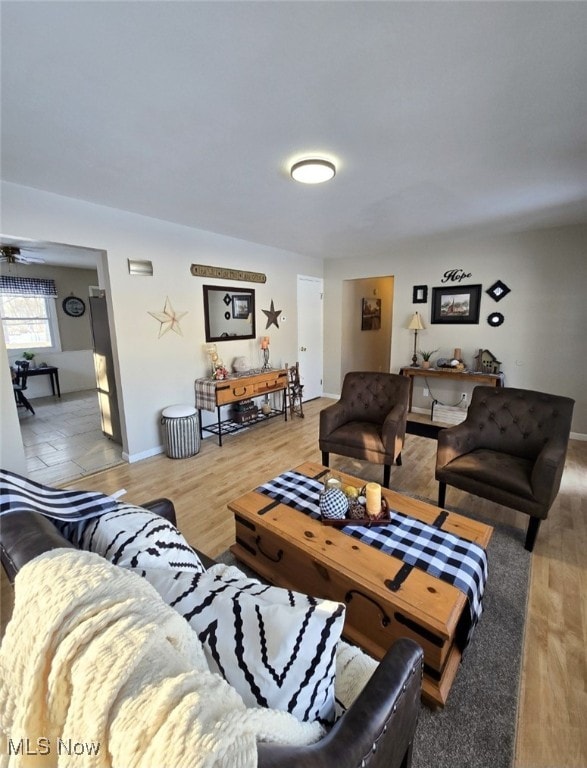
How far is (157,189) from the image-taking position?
2.47 metres

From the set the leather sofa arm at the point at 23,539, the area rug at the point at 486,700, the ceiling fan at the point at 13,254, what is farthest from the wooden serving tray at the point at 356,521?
the ceiling fan at the point at 13,254

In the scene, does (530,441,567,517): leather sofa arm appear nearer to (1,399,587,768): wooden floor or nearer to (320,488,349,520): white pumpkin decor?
(1,399,587,768): wooden floor

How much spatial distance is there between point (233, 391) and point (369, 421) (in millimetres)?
1602

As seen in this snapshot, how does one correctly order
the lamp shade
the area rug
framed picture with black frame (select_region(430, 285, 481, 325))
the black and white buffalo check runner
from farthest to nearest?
the lamp shade < framed picture with black frame (select_region(430, 285, 481, 325)) < the black and white buffalo check runner < the area rug

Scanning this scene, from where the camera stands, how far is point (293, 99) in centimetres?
148

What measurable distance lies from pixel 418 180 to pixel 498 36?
1.18 meters

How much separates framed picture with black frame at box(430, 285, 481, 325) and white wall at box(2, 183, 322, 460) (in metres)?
2.60

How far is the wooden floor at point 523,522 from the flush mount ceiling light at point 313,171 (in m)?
2.35

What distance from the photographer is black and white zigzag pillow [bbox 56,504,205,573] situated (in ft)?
3.16

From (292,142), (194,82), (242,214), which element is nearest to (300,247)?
(242,214)

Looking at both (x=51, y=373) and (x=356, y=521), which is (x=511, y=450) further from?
(x=51, y=373)

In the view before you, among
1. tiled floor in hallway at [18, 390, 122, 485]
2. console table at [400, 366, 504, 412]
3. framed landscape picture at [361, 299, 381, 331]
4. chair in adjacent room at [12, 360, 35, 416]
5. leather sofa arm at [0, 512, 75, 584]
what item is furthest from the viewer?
framed landscape picture at [361, 299, 381, 331]

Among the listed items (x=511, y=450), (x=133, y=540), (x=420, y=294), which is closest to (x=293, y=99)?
(x=133, y=540)

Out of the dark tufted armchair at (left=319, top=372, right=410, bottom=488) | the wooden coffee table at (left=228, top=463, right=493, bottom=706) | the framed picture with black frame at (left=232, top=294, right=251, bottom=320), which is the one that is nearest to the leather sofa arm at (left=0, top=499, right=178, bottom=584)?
the wooden coffee table at (left=228, top=463, right=493, bottom=706)
